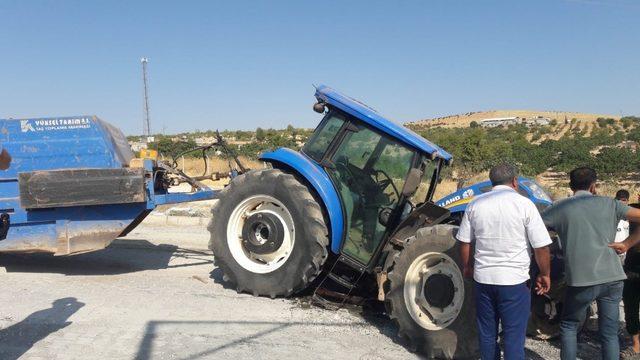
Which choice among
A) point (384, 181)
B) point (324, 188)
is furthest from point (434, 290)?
point (324, 188)

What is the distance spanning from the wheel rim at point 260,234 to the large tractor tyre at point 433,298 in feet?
4.91

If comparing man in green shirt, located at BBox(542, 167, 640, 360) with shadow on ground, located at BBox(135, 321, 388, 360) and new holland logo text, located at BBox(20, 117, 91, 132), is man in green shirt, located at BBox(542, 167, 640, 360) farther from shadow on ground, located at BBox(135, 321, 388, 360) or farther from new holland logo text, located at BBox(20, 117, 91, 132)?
new holland logo text, located at BBox(20, 117, 91, 132)

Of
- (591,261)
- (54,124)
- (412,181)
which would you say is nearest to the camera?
(591,261)

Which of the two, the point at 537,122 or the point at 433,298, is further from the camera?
the point at 537,122

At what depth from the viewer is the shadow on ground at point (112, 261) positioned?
722 cm

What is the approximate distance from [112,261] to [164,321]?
3162 millimetres

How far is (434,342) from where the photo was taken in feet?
14.2

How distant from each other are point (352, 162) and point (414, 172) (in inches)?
33.7

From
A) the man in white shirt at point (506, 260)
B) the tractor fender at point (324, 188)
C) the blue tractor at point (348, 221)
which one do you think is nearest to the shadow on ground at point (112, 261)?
the blue tractor at point (348, 221)

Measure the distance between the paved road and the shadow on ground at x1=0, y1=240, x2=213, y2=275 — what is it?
0.06m

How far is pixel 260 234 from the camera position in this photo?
6051mm

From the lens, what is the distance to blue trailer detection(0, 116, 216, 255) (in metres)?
6.37

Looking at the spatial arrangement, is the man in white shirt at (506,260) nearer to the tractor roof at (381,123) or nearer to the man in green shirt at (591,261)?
the man in green shirt at (591,261)

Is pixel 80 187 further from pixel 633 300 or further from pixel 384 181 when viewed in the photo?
pixel 633 300
